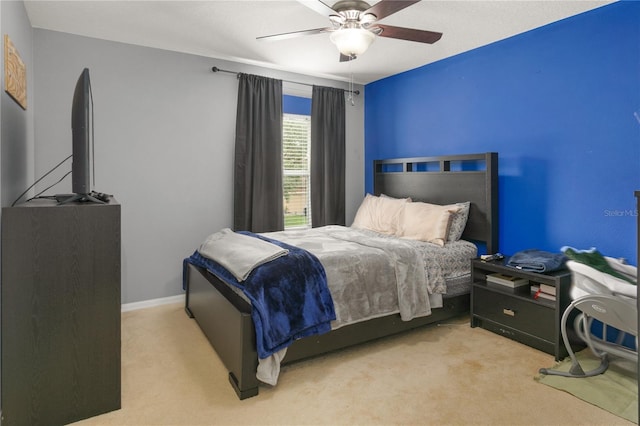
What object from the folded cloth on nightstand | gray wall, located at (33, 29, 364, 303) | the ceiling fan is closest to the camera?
the ceiling fan

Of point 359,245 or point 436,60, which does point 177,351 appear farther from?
point 436,60

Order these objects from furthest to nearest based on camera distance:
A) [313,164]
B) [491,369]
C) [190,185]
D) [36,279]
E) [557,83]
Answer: [313,164] < [190,185] < [557,83] < [491,369] < [36,279]

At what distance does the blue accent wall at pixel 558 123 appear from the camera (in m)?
2.75

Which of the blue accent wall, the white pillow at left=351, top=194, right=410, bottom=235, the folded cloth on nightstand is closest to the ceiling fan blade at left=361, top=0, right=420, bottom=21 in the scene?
the blue accent wall

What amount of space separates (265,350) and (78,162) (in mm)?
1425

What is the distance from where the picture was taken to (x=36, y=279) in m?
1.86

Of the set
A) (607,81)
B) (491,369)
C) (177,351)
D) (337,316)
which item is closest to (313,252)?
(337,316)

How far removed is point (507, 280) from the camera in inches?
120

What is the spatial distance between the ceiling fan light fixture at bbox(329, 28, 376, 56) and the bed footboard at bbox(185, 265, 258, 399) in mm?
1750

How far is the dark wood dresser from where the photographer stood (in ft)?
5.97

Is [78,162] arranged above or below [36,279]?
above

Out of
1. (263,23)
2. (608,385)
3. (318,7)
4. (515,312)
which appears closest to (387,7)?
(318,7)

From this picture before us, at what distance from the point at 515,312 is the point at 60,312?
9.59ft

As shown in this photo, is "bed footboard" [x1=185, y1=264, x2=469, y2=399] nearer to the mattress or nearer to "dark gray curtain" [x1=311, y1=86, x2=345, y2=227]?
the mattress
